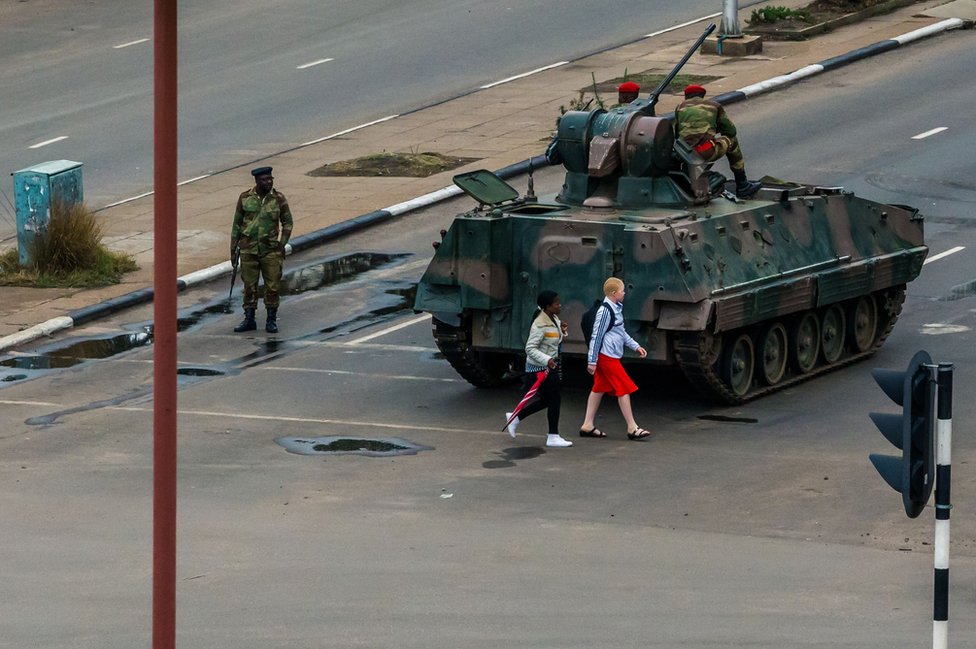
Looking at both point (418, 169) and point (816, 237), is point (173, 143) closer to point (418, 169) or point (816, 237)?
point (816, 237)

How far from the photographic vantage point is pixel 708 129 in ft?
65.8

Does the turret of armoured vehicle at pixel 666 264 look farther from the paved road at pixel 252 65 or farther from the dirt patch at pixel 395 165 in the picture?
the paved road at pixel 252 65

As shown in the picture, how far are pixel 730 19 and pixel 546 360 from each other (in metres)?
19.3

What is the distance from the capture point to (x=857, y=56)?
34750 millimetres

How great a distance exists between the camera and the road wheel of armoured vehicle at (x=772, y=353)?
1905 cm

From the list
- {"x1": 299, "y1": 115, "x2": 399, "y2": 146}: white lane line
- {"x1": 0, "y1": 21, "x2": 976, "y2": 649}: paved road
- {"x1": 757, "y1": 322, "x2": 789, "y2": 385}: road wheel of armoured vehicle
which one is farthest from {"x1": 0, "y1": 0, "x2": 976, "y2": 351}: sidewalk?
{"x1": 757, "y1": 322, "x2": 789, "y2": 385}: road wheel of armoured vehicle

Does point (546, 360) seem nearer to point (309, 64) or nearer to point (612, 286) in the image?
point (612, 286)

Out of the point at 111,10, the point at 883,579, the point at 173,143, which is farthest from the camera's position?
the point at 111,10

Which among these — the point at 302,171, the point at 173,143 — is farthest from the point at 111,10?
the point at 173,143

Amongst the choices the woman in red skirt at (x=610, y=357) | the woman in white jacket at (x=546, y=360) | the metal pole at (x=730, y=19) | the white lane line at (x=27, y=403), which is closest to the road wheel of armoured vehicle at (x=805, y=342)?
the woman in red skirt at (x=610, y=357)

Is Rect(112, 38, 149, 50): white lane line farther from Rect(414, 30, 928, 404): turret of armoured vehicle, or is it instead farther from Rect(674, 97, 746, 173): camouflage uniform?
Rect(674, 97, 746, 173): camouflage uniform

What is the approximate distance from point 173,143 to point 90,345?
13.7 m

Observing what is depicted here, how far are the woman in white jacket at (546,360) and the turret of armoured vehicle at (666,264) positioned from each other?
0.84 m

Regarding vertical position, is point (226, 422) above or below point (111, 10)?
below
